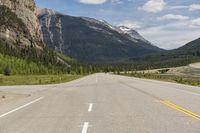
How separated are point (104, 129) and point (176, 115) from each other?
425 cm

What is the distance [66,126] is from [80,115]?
9.89 feet

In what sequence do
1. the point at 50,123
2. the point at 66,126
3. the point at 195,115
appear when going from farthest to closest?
the point at 195,115 < the point at 50,123 < the point at 66,126

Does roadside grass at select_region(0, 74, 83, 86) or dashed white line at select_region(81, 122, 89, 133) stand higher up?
roadside grass at select_region(0, 74, 83, 86)

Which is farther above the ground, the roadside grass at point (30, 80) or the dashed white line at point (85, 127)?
the roadside grass at point (30, 80)

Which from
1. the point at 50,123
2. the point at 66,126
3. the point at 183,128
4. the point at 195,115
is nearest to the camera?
the point at 183,128

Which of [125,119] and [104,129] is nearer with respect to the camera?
[104,129]

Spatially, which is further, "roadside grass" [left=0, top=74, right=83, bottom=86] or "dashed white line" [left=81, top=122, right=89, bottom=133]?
"roadside grass" [left=0, top=74, right=83, bottom=86]

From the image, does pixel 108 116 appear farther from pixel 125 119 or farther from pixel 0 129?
pixel 0 129

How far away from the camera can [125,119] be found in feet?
44.2

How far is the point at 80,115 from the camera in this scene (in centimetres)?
1513

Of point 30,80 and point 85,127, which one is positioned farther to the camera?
point 30,80

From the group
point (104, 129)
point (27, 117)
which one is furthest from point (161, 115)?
point (27, 117)

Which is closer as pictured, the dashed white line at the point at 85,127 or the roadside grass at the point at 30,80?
the dashed white line at the point at 85,127

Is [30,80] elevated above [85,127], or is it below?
above
